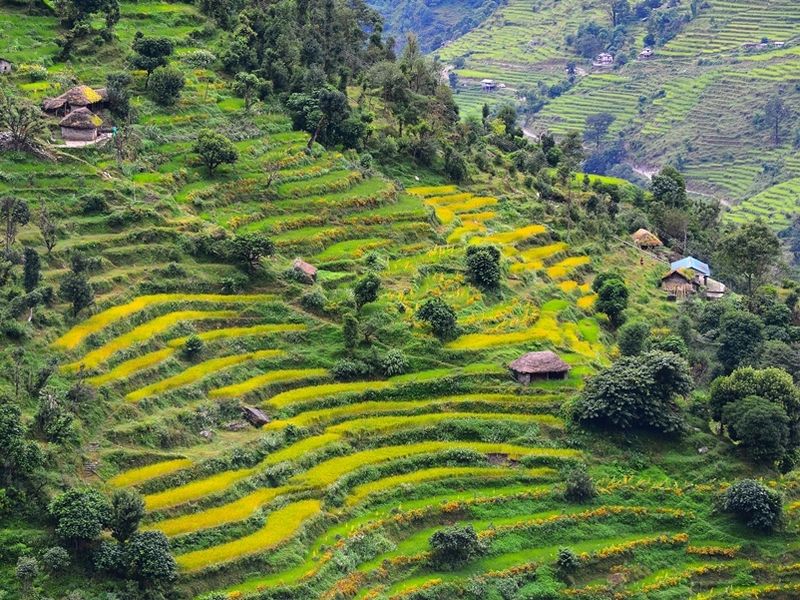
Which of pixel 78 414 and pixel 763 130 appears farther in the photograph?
pixel 763 130

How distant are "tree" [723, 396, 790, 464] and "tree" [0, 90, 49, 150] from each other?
4249 centimetres

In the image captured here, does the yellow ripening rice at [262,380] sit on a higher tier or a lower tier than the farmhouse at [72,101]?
lower

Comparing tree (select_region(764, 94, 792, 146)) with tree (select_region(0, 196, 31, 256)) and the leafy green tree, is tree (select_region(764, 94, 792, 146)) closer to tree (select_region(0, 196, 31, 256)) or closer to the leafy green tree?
tree (select_region(0, 196, 31, 256))

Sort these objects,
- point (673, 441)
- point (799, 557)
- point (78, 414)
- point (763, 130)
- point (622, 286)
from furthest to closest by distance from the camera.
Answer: point (763, 130) → point (622, 286) → point (673, 441) → point (799, 557) → point (78, 414)

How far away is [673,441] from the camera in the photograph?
180ft

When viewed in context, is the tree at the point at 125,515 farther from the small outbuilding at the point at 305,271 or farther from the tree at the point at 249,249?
the small outbuilding at the point at 305,271

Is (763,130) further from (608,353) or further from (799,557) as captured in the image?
(799,557)

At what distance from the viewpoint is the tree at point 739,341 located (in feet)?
228

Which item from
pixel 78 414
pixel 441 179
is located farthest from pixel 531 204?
pixel 78 414

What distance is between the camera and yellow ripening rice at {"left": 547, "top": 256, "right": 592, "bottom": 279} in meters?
74.7

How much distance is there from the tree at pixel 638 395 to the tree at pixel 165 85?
36602 millimetres

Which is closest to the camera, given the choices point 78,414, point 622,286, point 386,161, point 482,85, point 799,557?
point 78,414

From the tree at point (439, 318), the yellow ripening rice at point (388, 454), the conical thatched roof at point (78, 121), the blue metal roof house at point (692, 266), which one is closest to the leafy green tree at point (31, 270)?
the yellow ripening rice at point (388, 454)

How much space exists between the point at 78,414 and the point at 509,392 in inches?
885
